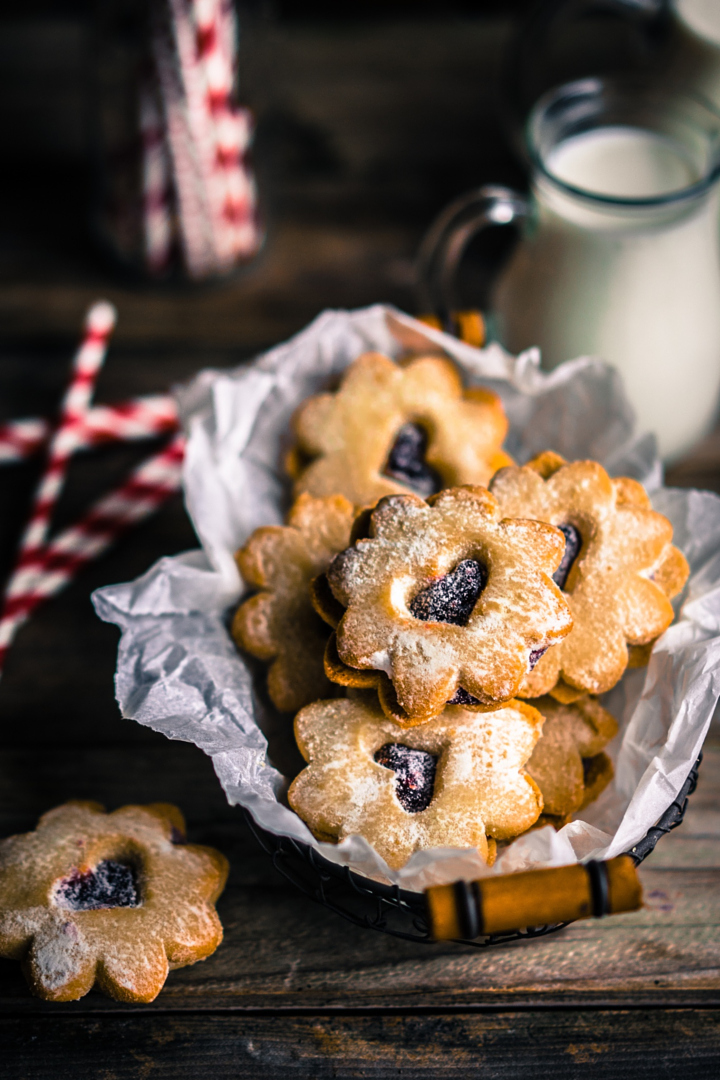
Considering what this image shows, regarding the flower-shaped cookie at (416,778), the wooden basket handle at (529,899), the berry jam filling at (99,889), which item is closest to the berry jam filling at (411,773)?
the flower-shaped cookie at (416,778)

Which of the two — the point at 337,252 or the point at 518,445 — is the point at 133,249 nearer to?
the point at 337,252

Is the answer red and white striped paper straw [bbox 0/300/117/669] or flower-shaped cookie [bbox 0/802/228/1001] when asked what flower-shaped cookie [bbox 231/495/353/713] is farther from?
red and white striped paper straw [bbox 0/300/117/669]

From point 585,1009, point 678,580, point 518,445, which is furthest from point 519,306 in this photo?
point 585,1009

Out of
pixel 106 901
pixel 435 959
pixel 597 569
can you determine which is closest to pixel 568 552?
pixel 597 569

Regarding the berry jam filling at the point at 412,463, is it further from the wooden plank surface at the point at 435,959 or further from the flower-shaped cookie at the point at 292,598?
the wooden plank surface at the point at 435,959

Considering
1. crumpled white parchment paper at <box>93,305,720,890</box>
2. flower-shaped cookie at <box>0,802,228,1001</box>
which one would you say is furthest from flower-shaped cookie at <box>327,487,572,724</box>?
flower-shaped cookie at <box>0,802,228,1001</box>
